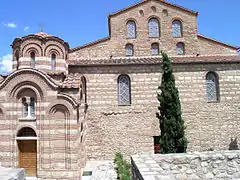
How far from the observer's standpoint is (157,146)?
13.5 metres

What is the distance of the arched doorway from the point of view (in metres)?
10.4

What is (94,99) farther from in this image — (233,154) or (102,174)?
(233,154)

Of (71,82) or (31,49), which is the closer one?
(71,82)

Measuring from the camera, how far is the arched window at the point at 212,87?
45.0 ft

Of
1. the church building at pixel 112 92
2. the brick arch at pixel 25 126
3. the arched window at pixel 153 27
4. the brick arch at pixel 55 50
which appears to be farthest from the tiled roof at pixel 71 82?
the arched window at pixel 153 27

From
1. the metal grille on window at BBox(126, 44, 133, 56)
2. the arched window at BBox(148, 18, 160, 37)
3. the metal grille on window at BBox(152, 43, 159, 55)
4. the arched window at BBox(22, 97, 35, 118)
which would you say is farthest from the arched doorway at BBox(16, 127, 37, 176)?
the arched window at BBox(148, 18, 160, 37)

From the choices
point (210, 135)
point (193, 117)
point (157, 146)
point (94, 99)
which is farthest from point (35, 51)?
point (210, 135)

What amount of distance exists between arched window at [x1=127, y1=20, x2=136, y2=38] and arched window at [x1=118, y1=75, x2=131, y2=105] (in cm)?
334

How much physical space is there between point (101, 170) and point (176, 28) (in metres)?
10.4

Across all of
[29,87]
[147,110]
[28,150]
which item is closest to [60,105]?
[29,87]

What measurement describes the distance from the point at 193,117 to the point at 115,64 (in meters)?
5.59

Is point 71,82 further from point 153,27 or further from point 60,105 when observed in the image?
point 153,27

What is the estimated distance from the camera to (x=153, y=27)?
1535cm

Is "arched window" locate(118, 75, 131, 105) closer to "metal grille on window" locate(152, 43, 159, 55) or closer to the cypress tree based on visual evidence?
the cypress tree
